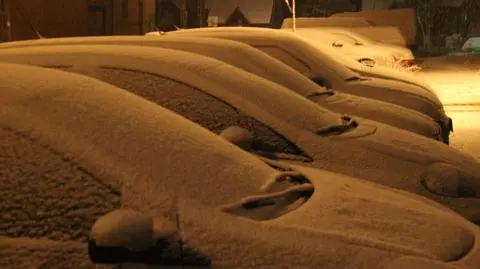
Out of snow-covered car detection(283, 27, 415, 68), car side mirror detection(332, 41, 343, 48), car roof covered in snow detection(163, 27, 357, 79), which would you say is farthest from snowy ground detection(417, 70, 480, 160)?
car side mirror detection(332, 41, 343, 48)

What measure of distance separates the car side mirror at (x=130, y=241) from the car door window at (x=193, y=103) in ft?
7.23

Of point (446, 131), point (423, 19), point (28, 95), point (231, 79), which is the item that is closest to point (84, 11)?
point (446, 131)

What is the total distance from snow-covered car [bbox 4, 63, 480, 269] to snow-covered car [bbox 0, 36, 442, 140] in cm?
339

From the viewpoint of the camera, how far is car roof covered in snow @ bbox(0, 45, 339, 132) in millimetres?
4762

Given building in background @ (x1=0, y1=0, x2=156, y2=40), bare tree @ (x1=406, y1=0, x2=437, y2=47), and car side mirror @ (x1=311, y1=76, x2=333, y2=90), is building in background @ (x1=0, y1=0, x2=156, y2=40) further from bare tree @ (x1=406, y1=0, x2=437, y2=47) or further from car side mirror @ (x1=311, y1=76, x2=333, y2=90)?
bare tree @ (x1=406, y1=0, x2=437, y2=47)

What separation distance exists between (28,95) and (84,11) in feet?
50.7

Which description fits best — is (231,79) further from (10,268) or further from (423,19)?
(423,19)

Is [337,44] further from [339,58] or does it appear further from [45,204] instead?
[45,204]

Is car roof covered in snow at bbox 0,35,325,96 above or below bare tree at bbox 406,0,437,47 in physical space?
above

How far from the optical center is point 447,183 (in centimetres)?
477

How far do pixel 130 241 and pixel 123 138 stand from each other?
0.61 meters

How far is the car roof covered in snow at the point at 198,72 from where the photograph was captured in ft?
15.6

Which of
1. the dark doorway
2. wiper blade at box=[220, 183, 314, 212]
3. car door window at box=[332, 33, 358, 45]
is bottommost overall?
the dark doorway

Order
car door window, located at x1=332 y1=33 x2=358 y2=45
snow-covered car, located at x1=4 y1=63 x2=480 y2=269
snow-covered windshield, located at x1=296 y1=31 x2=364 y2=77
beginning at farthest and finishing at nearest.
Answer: car door window, located at x1=332 y1=33 x2=358 y2=45
snow-covered windshield, located at x1=296 y1=31 x2=364 y2=77
snow-covered car, located at x1=4 y1=63 x2=480 y2=269
